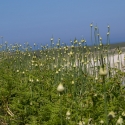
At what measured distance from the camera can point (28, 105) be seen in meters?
4.30

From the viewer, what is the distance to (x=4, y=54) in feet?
40.9

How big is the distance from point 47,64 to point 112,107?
5.37 meters

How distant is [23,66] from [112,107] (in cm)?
609

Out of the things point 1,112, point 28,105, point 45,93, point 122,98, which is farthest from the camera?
point 1,112

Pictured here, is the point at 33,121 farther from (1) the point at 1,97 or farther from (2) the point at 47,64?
(2) the point at 47,64

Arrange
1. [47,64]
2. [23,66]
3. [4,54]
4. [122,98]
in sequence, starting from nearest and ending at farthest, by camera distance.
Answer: [122,98]
[47,64]
[23,66]
[4,54]

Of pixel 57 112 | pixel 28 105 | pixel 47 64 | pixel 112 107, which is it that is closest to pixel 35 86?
pixel 28 105

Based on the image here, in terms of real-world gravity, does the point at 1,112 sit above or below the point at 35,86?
below

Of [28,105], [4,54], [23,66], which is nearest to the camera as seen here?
[28,105]

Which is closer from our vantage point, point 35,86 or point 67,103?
point 67,103

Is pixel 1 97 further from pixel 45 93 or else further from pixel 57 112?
pixel 57 112

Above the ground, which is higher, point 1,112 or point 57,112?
point 57,112

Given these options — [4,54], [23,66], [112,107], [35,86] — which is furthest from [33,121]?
[4,54]

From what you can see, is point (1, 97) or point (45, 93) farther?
point (1, 97)
